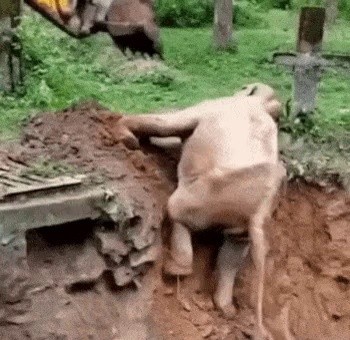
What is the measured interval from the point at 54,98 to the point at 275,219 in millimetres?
1725

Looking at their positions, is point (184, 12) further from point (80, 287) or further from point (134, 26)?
point (80, 287)

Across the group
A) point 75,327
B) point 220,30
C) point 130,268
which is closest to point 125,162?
point 130,268

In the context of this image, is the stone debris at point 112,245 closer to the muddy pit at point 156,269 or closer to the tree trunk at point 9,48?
the muddy pit at point 156,269

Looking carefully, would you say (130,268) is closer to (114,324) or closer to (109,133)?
(114,324)

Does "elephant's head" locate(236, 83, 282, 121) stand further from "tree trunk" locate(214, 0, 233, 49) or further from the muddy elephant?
"tree trunk" locate(214, 0, 233, 49)

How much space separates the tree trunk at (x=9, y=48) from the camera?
693 cm

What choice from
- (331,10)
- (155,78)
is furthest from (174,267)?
(331,10)

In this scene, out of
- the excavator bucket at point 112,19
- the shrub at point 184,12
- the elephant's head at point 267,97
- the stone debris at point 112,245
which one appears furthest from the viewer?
the shrub at point 184,12

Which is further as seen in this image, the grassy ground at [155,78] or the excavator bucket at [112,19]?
the excavator bucket at [112,19]

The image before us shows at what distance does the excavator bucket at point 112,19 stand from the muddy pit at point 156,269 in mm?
1625

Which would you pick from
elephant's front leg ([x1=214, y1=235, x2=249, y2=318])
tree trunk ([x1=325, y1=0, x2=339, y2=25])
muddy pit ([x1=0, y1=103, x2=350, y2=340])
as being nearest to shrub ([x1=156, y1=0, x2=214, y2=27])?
tree trunk ([x1=325, y1=0, x2=339, y2=25])

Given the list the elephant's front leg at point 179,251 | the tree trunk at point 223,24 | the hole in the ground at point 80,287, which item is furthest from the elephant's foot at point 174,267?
the tree trunk at point 223,24

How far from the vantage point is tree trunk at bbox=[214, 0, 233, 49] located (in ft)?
29.7

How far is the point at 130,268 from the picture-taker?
18.0 feet
